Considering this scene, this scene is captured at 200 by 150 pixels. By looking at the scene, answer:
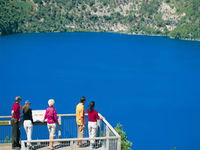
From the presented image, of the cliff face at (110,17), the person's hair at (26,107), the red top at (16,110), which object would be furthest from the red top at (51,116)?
the cliff face at (110,17)

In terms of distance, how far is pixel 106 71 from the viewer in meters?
90.9

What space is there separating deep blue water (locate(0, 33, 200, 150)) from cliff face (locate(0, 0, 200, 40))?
53395 mm

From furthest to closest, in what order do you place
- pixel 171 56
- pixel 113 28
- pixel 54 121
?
pixel 113 28, pixel 171 56, pixel 54 121

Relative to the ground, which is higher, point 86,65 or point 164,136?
point 86,65

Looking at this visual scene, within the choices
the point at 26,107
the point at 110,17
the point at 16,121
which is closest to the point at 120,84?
the point at 16,121

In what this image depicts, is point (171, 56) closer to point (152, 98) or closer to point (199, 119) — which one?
point (152, 98)

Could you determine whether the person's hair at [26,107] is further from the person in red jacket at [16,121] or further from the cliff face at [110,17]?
the cliff face at [110,17]

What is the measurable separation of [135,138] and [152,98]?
23299mm

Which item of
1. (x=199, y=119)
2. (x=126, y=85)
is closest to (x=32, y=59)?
(x=126, y=85)

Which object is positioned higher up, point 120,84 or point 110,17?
point 110,17

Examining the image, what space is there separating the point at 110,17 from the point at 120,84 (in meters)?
120

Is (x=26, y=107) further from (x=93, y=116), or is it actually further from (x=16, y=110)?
(x=93, y=116)

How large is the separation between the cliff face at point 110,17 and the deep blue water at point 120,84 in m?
53.4

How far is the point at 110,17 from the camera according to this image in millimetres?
197000
